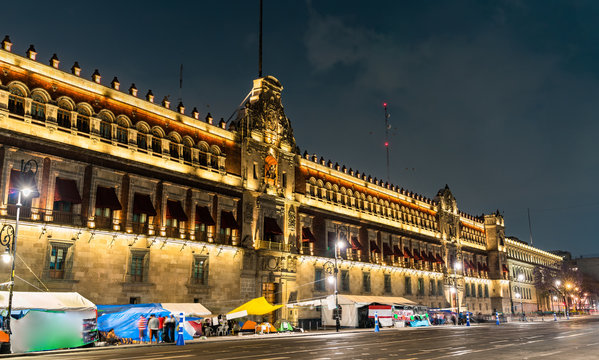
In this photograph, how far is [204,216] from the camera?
1604 inches

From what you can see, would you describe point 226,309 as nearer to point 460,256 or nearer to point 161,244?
point 161,244

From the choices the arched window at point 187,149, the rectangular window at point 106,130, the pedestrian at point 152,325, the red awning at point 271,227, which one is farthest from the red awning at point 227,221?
the pedestrian at point 152,325

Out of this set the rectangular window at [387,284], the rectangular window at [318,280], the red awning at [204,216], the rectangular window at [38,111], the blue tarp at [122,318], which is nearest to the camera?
the blue tarp at [122,318]

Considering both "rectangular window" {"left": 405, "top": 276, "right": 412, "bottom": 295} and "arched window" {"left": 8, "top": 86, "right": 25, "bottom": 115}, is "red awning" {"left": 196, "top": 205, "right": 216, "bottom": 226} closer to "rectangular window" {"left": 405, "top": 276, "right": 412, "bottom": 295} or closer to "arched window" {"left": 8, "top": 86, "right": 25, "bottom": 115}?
"arched window" {"left": 8, "top": 86, "right": 25, "bottom": 115}

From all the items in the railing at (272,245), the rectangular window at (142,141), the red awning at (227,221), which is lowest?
the railing at (272,245)

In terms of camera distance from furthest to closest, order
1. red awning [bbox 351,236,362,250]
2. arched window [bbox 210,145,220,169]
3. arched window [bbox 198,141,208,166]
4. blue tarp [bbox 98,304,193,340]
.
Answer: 1. red awning [bbox 351,236,362,250]
2. arched window [bbox 210,145,220,169]
3. arched window [bbox 198,141,208,166]
4. blue tarp [bbox 98,304,193,340]

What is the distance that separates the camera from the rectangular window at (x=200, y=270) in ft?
130

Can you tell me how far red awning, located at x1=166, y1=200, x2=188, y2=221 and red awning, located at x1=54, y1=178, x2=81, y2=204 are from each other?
7.29 metres

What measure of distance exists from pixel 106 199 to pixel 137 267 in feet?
17.6

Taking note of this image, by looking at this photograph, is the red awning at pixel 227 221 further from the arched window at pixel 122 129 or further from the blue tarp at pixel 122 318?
the blue tarp at pixel 122 318

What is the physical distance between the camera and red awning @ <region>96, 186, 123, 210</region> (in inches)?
1329

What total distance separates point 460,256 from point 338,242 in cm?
3953

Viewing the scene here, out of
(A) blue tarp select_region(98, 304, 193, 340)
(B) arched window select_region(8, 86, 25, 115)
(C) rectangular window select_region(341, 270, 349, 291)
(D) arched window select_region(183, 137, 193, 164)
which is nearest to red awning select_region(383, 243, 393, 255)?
(C) rectangular window select_region(341, 270, 349, 291)

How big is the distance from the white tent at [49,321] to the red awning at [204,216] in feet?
43.6
